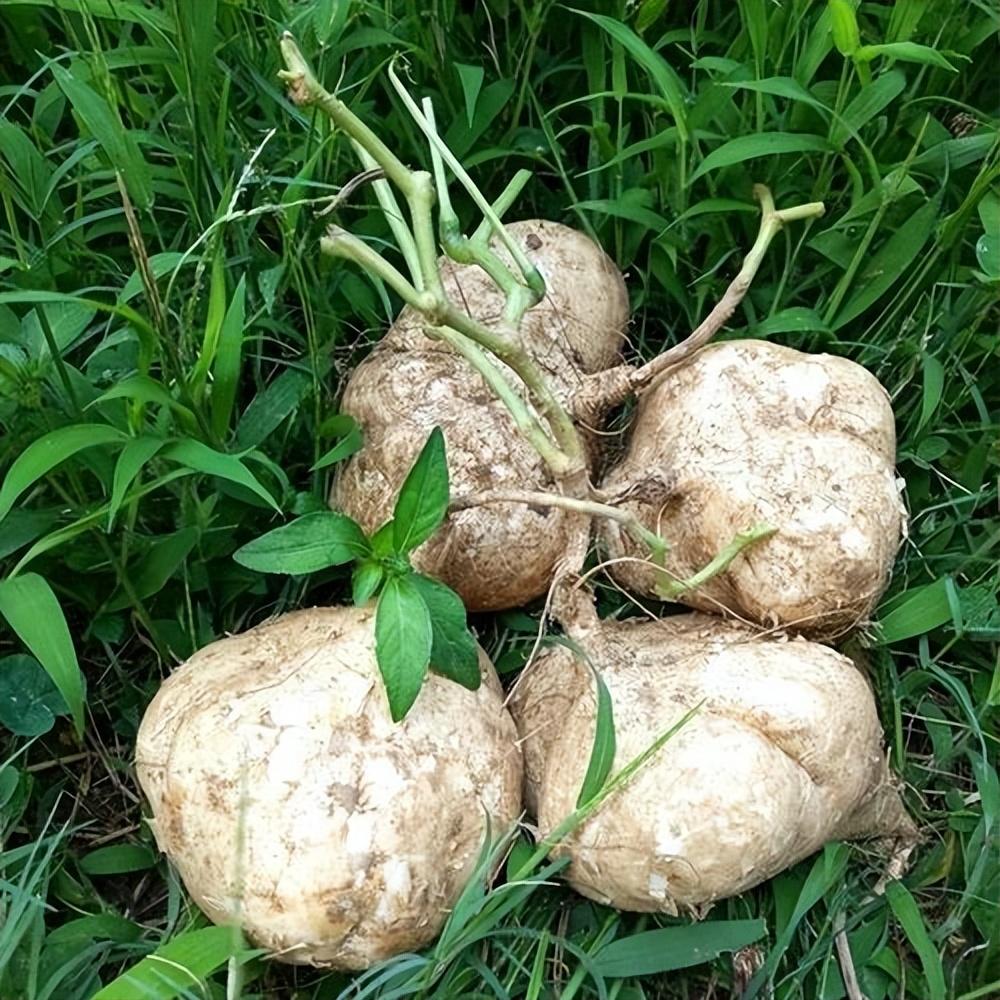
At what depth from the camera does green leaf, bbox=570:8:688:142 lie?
1.96 metres

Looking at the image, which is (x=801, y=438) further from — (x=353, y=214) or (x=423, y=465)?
(x=353, y=214)

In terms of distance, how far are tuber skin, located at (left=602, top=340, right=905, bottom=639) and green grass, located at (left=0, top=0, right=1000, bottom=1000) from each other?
20 centimetres

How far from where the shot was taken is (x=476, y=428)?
1.85m

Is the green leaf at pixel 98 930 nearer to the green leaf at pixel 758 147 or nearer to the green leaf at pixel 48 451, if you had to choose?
the green leaf at pixel 48 451

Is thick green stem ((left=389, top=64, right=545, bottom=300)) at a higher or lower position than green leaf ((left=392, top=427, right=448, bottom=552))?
higher

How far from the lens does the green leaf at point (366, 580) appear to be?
1623 mm

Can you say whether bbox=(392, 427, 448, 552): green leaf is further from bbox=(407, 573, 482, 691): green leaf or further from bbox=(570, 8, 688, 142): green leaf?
bbox=(570, 8, 688, 142): green leaf

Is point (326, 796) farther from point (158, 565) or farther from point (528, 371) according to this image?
point (528, 371)

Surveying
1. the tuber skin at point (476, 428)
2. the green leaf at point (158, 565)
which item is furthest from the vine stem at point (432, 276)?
the green leaf at point (158, 565)

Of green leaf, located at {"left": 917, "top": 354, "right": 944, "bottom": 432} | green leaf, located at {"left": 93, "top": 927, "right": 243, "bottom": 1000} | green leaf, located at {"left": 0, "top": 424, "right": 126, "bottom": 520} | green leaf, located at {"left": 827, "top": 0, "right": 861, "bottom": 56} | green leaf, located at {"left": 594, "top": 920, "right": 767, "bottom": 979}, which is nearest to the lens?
green leaf, located at {"left": 93, "top": 927, "right": 243, "bottom": 1000}

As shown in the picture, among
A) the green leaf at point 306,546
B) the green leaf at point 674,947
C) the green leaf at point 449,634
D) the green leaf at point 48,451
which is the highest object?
the green leaf at point 48,451

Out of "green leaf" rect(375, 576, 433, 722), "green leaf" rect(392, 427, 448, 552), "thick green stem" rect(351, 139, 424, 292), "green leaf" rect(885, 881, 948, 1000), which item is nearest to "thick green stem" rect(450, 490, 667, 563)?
"green leaf" rect(392, 427, 448, 552)

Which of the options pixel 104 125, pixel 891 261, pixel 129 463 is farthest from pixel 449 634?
pixel 891 261

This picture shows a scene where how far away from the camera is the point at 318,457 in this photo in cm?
195
